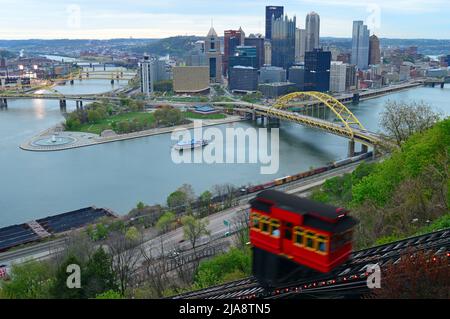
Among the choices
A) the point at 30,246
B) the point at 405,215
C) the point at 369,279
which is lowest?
the point at 30,246

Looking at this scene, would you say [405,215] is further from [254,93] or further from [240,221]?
[254,93]

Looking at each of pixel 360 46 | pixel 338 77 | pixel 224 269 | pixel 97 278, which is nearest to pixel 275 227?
pixel 224 269

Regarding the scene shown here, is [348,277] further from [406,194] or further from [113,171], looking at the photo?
[113,171]

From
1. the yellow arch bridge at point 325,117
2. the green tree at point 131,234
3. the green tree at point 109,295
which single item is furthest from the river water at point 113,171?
the green tree at point 109,295

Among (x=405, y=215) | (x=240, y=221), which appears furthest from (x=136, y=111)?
(x=405, y=215)

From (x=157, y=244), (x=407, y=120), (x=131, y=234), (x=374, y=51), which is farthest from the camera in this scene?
(x=374, y=51)

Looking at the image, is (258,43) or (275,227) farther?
(258,43)

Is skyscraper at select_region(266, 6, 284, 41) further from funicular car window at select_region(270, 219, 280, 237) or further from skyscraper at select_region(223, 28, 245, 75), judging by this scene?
funicular car window at select_region(270, 219, 280, 237)
